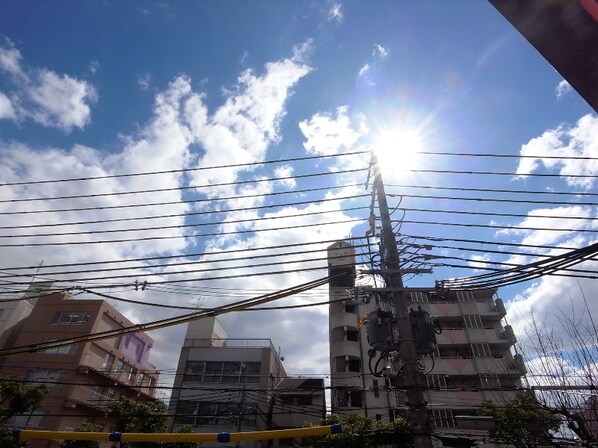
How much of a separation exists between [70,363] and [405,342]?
34675 mm

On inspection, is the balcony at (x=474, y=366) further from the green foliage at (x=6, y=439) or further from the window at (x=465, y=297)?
the green foliage at (x=6, y=439)

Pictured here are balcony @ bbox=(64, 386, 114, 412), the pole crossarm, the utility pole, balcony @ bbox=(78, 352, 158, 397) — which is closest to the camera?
the pole crossarm

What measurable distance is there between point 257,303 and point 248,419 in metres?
27.5

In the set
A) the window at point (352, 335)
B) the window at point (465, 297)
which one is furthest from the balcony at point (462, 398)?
the window at point (465, 297)

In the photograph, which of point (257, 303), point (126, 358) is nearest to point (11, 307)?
point (126, 358)

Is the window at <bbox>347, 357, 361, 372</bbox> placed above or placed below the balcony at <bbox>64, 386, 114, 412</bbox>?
above

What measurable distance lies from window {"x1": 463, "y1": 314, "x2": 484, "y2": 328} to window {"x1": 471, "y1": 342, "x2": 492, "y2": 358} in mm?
1899

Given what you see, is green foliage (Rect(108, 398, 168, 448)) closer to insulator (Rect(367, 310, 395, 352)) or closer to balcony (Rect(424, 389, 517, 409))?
insulator (Rect(367, 310, 395, 352))

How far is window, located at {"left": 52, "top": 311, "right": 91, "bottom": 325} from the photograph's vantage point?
3559cm

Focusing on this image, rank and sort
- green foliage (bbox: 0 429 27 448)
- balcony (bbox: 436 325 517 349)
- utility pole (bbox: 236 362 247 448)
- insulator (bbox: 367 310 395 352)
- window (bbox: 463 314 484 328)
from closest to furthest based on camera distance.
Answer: insulator (bbox: 367 310 395 352), green foliage (bbox: 0 429 27 448), utility pole (bbox: 236 362 247 448), balcony (bbox: 436 325 517 349), window (bbox: 463 314 484 328)

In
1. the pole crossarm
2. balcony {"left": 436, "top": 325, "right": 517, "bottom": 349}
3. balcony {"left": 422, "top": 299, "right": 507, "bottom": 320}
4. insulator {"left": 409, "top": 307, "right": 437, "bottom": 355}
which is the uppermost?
balcony {"left": 422, "top": 299, "right": 507, "bottom": 320}

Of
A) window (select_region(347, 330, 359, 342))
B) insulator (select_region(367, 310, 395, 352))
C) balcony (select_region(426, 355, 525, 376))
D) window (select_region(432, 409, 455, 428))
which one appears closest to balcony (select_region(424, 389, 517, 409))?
window (select_region(432, 409, 455, 428))

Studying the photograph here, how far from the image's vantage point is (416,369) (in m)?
8.53

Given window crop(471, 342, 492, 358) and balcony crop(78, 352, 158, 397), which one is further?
balcony crop(78, 352, 158, 397)
